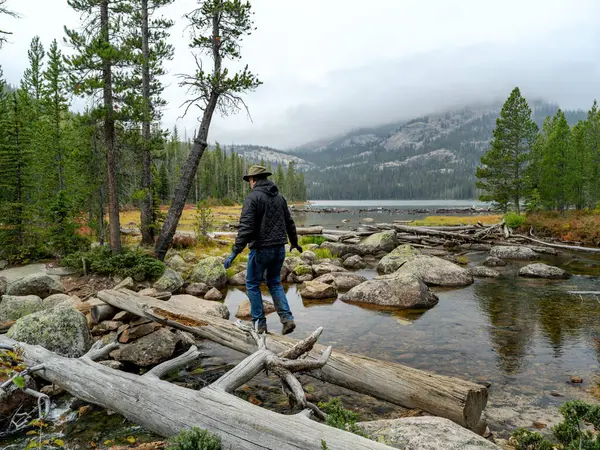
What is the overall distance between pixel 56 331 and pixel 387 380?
6427mm

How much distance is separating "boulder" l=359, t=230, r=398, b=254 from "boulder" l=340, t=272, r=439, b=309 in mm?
11125

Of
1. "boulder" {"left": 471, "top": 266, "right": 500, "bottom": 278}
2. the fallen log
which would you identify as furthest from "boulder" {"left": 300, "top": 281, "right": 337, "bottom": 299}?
"boulder" {"left": 471, "top": 266, "right": 500, "bottom": 278}

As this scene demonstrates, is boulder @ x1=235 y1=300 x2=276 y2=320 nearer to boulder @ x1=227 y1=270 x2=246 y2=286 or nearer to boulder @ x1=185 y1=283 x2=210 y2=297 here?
boulder @ x1=185 y1=283 x2=210 y2=297

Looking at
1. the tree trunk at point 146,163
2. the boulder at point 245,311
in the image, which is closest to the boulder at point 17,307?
the boulder at point 245,311

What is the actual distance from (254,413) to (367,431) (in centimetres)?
139

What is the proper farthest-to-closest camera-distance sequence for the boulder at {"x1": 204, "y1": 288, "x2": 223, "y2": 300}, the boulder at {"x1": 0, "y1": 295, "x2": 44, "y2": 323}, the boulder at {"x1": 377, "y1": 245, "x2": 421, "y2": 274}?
the boulder at {"x1": 377, "y1": 245, "x2": 421, "y2": 274} < the boulder at {"x1": 204, "y1": 288, "x2": 223, "y2": 300} < the boulder at {"x1": 0, "y1": 295, "x2": 44, "y2": 323}

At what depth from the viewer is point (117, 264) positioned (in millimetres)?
12898

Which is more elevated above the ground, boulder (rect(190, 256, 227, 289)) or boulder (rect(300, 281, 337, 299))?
boulder (rect(190, 256, 227, 289))

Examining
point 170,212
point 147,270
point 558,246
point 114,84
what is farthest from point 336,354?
point 558,246

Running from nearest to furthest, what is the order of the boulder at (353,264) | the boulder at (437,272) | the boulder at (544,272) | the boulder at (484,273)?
1. the boulder at (437,272)
2. the boulder at (544,272)
3. the boulder at (484,273)
4. the boulder at (353,264)

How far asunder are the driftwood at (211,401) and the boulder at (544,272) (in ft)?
49.6

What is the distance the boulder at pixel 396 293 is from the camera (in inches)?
469

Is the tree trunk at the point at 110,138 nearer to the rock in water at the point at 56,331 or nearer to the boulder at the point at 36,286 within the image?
the boulder at the point at 36,286

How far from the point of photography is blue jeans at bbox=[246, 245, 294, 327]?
683 centimetres
